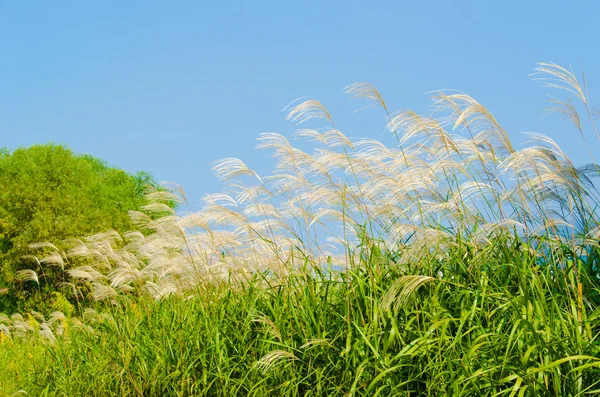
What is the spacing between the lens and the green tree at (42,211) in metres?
21.4

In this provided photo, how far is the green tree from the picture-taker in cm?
2141

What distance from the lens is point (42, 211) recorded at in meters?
22.2

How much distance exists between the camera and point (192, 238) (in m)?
6.29

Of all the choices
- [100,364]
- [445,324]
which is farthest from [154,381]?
[445,324]

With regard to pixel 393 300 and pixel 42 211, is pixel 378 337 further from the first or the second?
pixel 42 211

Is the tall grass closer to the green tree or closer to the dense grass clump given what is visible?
the dense grass clump

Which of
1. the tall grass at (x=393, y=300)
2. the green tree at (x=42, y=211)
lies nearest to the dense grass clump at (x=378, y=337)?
the tall grass at (x=393, y=300)

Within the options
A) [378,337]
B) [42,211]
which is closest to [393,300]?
[378,337]

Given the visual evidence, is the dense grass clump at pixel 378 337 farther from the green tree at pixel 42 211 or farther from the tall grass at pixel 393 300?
the green tree at pixel 42 211

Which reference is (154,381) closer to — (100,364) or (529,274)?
(100,364)

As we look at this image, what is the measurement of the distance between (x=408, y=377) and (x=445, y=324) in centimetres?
49

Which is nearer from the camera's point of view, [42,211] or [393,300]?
[393,300]

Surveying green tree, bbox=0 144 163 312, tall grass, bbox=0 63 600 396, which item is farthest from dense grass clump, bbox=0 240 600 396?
green tree, bbox=0 144 163 312

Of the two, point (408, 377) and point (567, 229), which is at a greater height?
point (567, 229)
